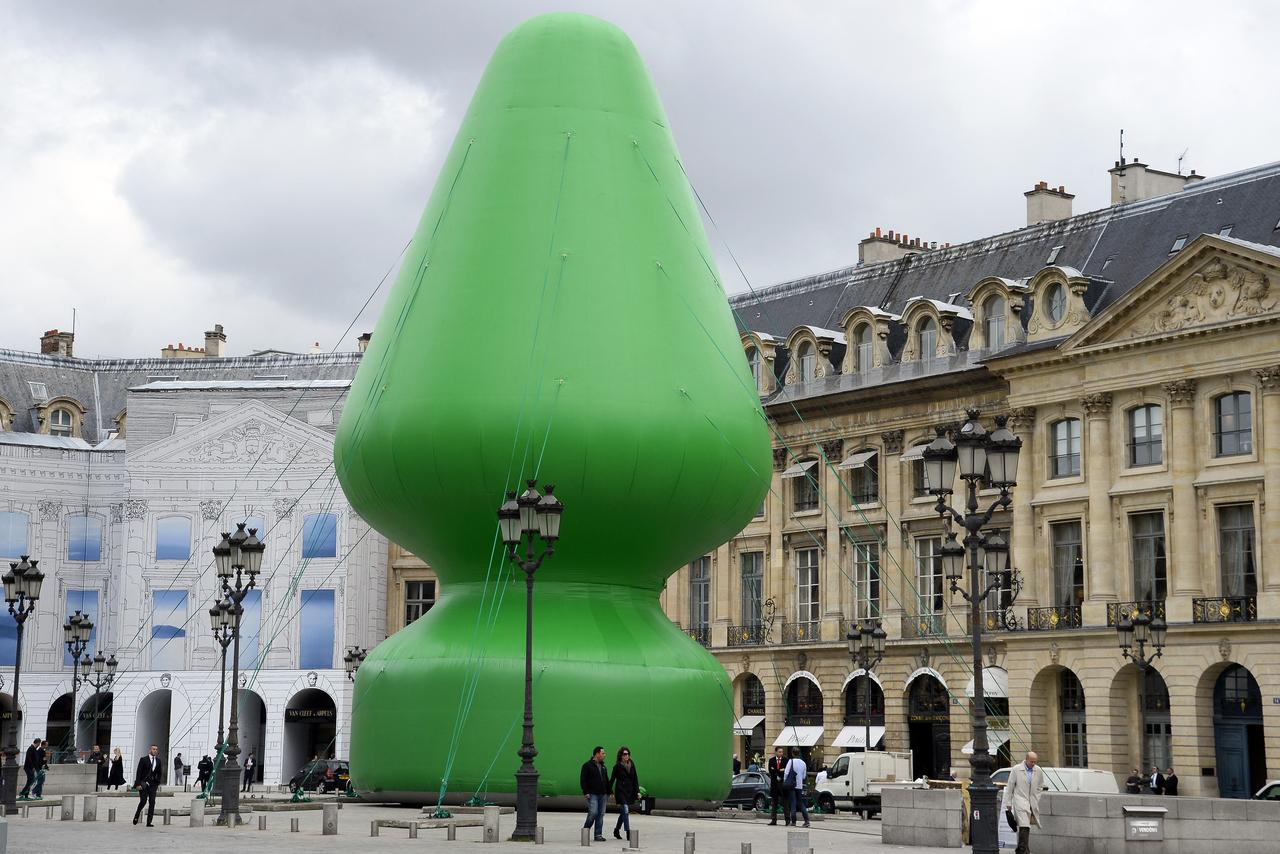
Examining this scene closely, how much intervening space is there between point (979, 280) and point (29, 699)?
30.2 m

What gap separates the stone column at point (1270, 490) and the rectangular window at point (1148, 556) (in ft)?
9.17

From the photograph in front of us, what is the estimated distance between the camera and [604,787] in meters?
21.7

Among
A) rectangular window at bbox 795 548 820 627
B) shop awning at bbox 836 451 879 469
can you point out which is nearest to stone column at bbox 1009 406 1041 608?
shop awning at bbox 836 451 879 469

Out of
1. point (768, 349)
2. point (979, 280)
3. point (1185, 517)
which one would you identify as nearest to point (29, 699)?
point (768, 349)

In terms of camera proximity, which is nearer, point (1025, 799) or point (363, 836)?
point (1025, 799)

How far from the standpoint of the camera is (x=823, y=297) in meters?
58.9

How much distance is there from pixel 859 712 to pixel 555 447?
3083cm

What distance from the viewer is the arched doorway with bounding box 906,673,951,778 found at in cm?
4934

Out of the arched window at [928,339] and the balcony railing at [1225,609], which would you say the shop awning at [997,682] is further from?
the arched window at [928,339]

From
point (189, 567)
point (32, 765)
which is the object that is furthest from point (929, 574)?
point (32, 765)

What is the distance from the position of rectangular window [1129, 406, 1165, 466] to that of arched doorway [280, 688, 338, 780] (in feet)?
82.1

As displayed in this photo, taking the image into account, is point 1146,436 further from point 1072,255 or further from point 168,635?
point 168,635

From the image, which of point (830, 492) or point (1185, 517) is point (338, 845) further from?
point (830, 492)

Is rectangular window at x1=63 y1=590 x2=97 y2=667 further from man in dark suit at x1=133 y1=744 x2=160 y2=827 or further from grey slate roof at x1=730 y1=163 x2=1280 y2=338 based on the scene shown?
man in dark suit at x1=133 y1=744 x2=160 y2=827
